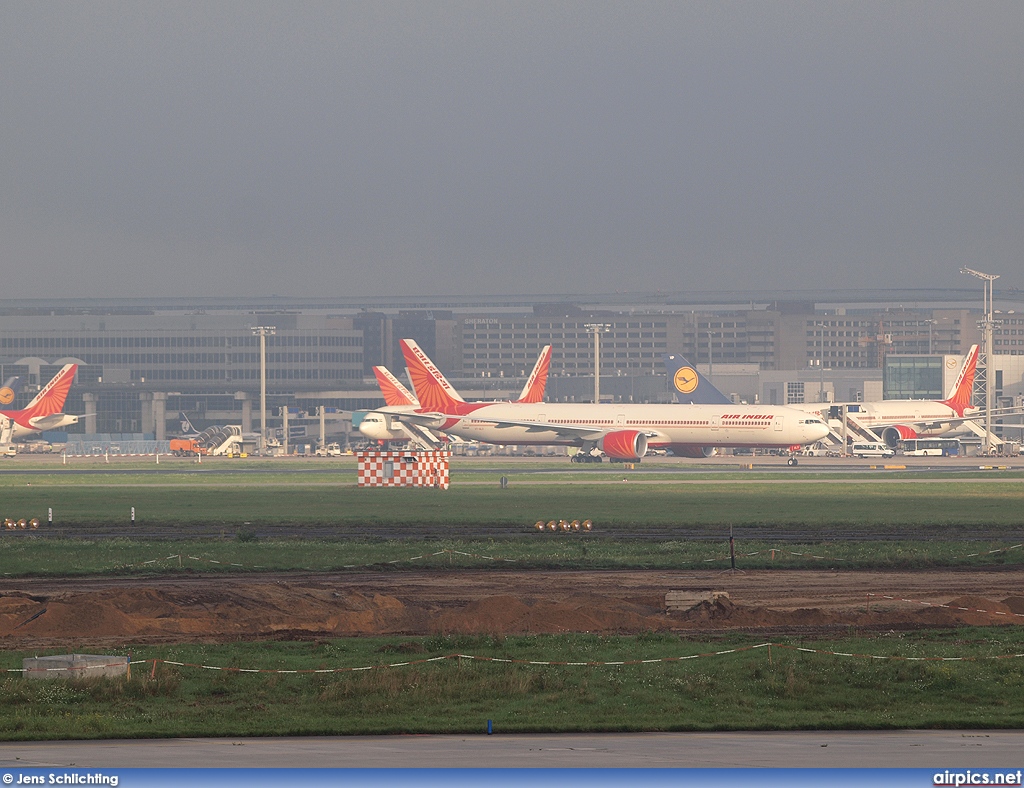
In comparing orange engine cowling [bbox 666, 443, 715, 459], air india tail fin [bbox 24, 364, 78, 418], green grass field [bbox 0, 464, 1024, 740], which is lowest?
orange engine cowling [bbox 666, 443, 715, 459]

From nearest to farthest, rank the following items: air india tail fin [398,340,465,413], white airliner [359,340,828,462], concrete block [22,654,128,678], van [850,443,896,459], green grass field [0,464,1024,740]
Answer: green grass field [0,464,1024,740] → concrete block [22,654,128,678] → white airliner [359,340,828,462] → air india tail fin [398,340,465,413] → van [850,443,896,459]

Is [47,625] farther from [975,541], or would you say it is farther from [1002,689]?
[975,541]

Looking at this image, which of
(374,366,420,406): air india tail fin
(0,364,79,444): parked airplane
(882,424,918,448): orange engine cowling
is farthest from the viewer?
(0,364,79,444): parked airplane

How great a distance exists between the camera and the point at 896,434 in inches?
5886

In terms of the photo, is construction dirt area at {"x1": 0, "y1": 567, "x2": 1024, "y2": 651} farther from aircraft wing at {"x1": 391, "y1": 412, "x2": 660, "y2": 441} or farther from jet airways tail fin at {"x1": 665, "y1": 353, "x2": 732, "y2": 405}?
jet airways tail fin at {"x1": 665, "y1": 353, "x2": 732, "y2": 405}

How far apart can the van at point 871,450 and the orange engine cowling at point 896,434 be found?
4.35 m

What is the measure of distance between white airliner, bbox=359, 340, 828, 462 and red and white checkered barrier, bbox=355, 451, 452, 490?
3707 centimetres

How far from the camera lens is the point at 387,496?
76750 mm

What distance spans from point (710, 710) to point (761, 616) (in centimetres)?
1031

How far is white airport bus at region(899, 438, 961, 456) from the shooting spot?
152250mm

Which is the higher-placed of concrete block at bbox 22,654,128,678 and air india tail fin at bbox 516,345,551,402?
air india tail fin at bbox 516,345,551,402

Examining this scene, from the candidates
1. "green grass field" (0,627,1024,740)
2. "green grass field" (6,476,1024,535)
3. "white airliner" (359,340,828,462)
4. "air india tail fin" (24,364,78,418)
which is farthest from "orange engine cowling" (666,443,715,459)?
"green grass field" (0,627,1024,740)

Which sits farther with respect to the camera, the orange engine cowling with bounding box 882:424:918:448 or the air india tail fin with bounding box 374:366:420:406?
the orange engine cowling with bounding box 882:424:918:448

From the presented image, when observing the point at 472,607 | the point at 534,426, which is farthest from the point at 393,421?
the point at 472,607
